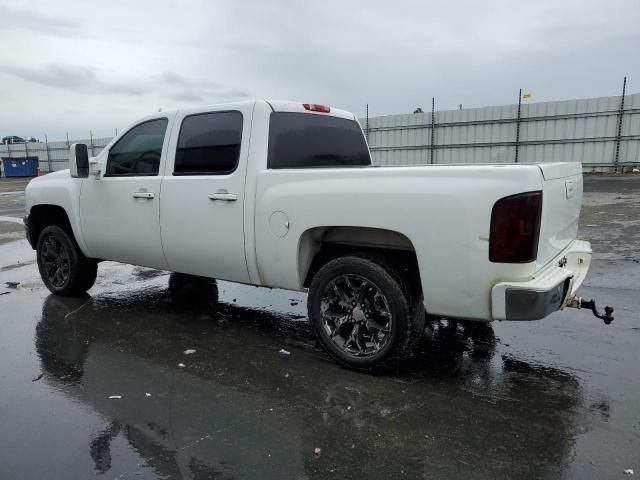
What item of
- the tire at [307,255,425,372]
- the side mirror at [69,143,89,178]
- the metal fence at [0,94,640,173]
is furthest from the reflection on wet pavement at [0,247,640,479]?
the metal fence at [0,94,640,173]

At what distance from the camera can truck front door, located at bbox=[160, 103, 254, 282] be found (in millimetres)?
4035

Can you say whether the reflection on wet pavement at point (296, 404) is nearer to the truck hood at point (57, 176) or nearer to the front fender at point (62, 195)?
the front fender at point (62, 195)

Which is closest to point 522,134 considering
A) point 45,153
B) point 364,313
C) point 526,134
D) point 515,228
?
point 526,134

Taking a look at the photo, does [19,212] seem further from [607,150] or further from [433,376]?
[607,150]

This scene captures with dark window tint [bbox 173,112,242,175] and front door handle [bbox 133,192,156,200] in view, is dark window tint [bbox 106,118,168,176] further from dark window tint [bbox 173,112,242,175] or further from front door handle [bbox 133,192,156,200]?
dark window tint [bbox 173,112,242,175]


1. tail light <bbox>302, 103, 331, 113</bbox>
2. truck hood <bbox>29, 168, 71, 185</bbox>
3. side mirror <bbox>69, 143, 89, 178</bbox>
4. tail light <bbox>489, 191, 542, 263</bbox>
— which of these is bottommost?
tail light <bbox>489, 191, 542, 263</bbox>

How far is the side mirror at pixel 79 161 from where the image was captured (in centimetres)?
502

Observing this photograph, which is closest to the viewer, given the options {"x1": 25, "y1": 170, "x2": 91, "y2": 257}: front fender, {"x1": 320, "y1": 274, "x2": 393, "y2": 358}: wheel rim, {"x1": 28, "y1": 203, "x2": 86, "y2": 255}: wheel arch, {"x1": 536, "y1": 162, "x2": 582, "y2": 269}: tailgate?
{"x1": 536, "y1": 162, "x2": 582, "y2": 269}: tailgate

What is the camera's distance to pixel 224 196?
4035 millimetres

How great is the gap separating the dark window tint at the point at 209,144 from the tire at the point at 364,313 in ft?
4.25

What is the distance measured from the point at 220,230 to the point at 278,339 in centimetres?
108

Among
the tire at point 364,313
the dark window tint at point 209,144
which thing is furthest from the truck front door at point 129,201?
the tire at point 364,313

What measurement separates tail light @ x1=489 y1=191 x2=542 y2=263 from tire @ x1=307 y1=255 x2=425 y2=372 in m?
0.72

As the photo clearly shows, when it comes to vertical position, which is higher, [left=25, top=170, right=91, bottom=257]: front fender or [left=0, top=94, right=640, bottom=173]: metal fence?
[left=0, top=94, right=640, bottom=173]: metal fence
